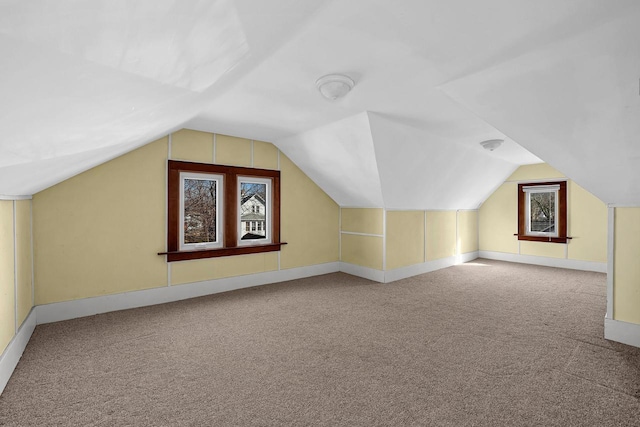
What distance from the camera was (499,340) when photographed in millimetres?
2836

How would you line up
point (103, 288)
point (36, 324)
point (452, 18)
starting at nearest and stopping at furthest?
point (452, 18) → point (36, 324) → point (103, 288)

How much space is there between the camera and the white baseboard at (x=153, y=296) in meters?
3.29

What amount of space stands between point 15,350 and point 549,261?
26.6 ft

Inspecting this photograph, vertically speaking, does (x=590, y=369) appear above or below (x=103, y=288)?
below

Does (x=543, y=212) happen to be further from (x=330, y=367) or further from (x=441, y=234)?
(x=330, y=367)

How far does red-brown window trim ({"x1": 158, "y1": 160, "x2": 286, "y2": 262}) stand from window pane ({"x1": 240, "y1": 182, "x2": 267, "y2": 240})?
0.18 m

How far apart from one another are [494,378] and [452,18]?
2.41 meters

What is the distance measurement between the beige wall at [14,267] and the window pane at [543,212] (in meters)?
8.29

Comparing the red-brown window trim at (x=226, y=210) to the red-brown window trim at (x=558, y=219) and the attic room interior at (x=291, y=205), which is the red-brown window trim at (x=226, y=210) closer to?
the attic room interior at (x=291, y=205)

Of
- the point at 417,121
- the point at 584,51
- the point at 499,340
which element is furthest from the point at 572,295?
the point at 584,51

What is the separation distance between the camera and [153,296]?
388 centimetres

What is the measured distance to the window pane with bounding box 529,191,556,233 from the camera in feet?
21.2

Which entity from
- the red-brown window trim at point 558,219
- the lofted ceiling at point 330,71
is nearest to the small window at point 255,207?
the lofted ceiling at point 330,71

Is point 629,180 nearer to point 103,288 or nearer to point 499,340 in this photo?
point 499,340
